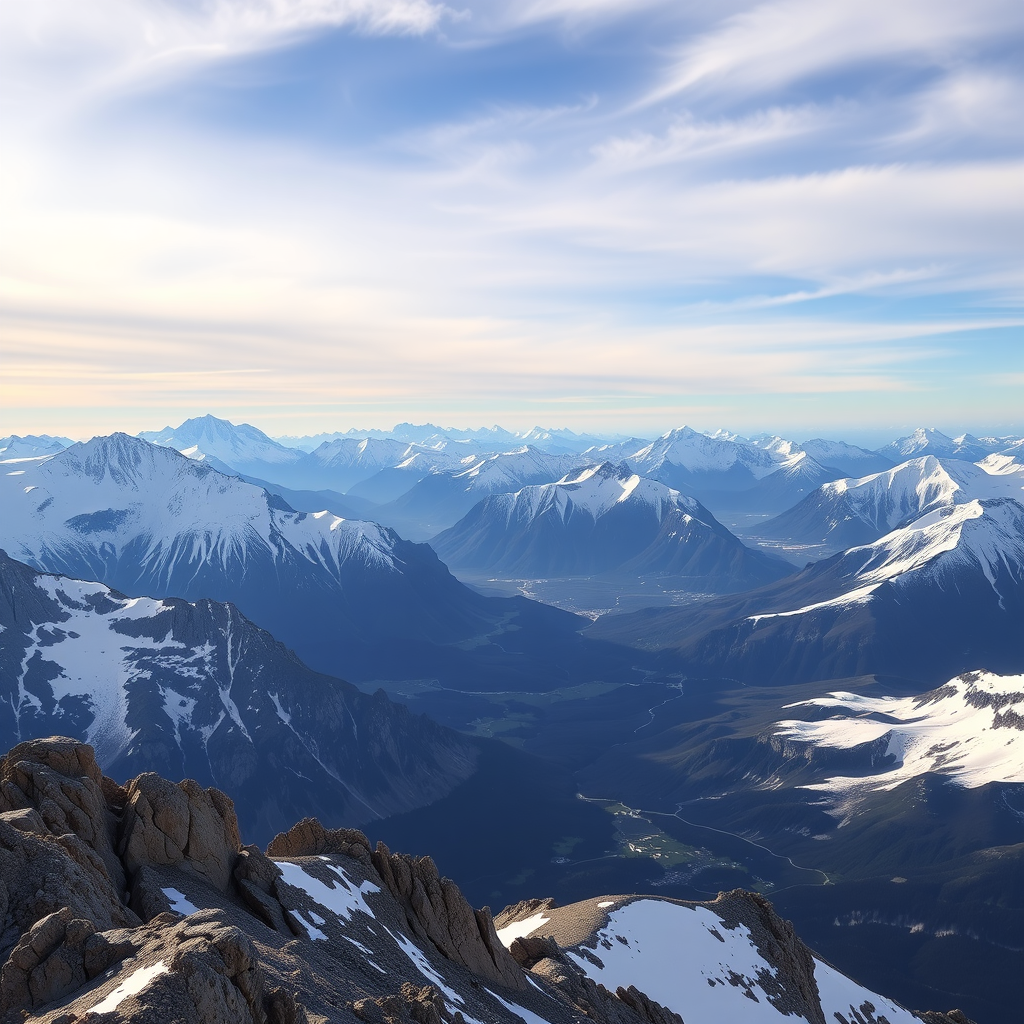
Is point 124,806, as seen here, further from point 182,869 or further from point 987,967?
point 987,967

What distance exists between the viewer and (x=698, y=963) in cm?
10506

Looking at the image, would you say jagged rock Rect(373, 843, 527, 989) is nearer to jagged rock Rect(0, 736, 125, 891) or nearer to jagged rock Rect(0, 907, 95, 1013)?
jagged rock Rect(0, 736, 125, 891)

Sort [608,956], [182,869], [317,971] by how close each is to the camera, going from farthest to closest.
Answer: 1. [608,956]
2. [182,869]
3. [317,971]

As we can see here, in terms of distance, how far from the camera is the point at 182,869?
59.4m

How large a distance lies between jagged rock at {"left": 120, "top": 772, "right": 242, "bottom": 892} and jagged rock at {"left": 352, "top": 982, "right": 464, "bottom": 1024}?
1676cm

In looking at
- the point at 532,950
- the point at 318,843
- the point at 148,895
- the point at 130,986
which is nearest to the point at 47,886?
the point at 148,895

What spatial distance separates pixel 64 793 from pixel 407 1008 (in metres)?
28.8

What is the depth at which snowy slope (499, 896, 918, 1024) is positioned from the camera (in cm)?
9806

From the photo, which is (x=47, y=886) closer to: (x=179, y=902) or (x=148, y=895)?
(x=148, y=895)

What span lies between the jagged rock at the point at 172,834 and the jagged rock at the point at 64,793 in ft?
5.22

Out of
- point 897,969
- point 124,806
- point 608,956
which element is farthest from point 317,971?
point 897,969

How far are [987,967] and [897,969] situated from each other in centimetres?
2023

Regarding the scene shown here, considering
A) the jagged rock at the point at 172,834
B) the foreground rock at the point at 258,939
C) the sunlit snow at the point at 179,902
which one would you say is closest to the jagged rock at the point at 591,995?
the foreground rock at the point at 258,939

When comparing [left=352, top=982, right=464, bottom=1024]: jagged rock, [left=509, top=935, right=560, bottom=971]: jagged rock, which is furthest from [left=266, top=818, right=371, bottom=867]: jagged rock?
[left=352, top=982, right=464, bottom=1024]: jagged rock
